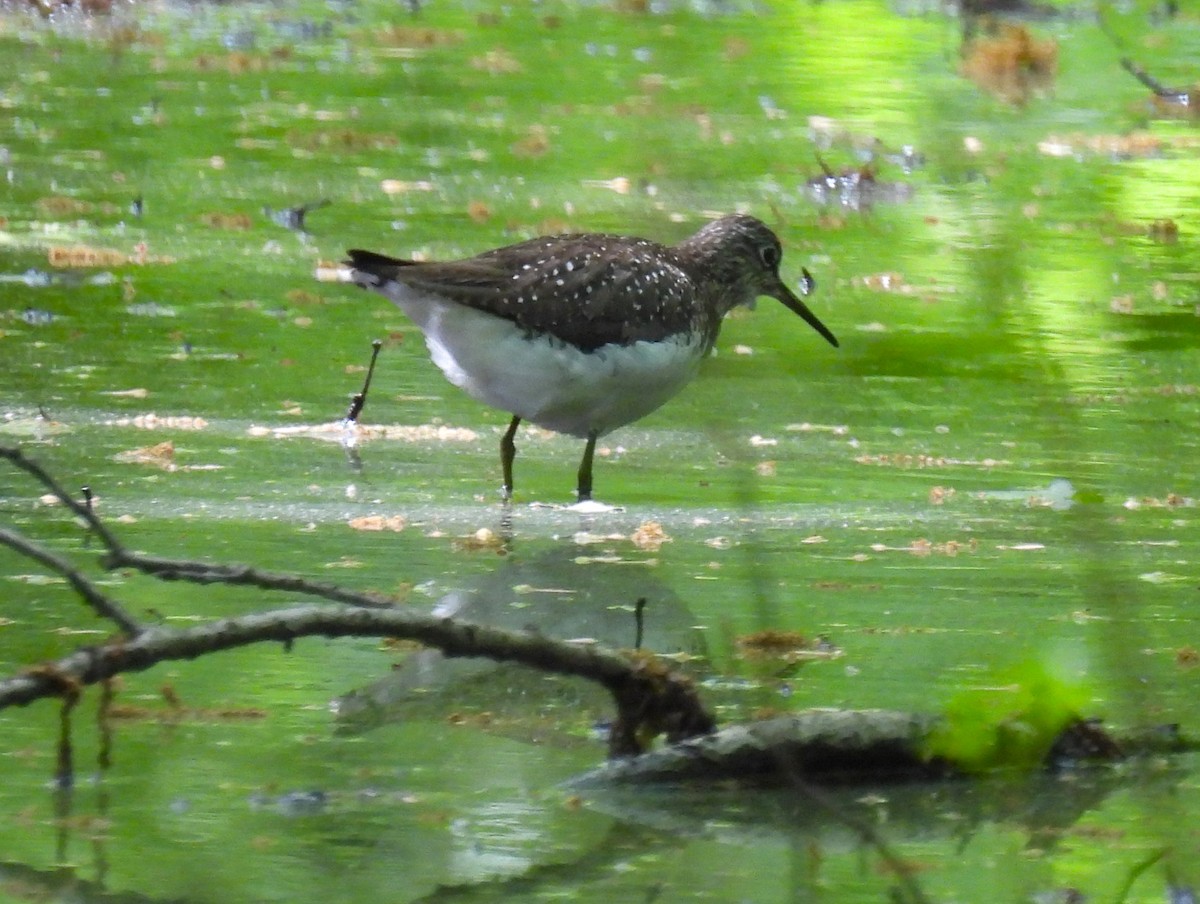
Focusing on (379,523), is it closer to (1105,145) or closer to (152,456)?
(152,456)

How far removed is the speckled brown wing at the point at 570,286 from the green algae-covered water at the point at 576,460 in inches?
18.7

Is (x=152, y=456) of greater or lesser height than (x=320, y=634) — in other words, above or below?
below

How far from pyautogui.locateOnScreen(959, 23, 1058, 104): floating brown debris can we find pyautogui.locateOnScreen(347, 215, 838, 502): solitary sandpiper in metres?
9.21

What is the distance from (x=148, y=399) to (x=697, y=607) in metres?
2.98

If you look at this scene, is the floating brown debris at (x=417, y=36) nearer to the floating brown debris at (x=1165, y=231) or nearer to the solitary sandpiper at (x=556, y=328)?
the floating brown debris at (x=1165, y=231)

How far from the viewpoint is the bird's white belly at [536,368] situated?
7273 mm

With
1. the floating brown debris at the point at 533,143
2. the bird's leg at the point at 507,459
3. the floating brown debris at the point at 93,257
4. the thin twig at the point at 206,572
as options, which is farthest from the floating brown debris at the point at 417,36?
Result: the thin twig at the point at 206,572

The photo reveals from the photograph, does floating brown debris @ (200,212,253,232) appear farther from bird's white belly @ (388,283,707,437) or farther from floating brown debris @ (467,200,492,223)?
bird's white belly @ (388,283,707,437)

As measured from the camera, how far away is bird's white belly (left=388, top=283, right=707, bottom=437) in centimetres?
727

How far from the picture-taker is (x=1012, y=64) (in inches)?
695

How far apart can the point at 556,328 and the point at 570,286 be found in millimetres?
179

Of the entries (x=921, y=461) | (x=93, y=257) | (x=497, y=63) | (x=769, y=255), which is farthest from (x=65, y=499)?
(x=497, y=63)

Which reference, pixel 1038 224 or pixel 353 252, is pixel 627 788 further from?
pixel 1038 224

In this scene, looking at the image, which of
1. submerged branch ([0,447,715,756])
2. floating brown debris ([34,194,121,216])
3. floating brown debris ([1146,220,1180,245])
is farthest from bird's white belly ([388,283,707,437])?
floating brown debris ([1146,220,1180,245])
